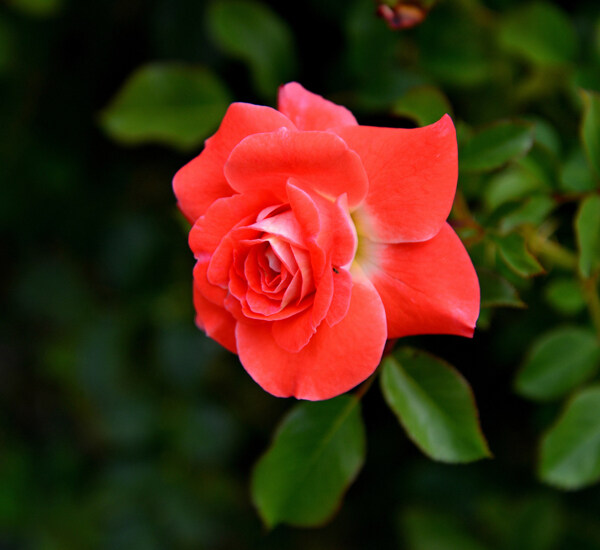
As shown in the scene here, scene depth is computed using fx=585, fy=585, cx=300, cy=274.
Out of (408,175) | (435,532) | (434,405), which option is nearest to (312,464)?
(434,405)

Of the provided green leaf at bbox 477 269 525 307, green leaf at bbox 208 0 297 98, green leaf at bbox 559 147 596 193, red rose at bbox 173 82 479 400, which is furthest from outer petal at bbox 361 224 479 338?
green leaf at bbox 208 0 297 98

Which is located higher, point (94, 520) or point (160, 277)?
point (160, 277)

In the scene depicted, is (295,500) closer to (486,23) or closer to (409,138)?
(409,138)

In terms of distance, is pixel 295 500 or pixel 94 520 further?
pixel 94 520

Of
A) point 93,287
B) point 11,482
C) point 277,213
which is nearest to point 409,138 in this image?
point 277,213

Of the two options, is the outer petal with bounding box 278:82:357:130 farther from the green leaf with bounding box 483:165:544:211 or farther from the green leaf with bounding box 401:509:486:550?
the green leaf with bounding box 401:509:486:550

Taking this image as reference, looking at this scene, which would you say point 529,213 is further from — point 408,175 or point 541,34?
point 541,34
